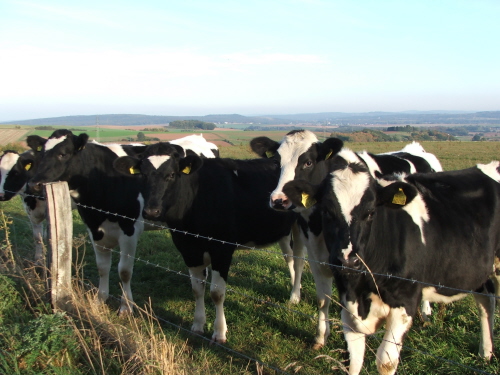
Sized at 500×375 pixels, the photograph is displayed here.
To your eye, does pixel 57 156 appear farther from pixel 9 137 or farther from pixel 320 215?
pixel 9 137

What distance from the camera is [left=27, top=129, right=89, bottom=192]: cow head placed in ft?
19.9

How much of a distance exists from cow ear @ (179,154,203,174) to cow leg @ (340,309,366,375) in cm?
256

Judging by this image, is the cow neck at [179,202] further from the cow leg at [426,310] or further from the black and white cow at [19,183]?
the black and white cow at [19,183]

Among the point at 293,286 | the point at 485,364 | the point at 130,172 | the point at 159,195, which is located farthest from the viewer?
the point at 293,286

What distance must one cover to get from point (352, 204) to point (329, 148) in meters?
→ 1.99

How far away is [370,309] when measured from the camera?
3758 millimetres

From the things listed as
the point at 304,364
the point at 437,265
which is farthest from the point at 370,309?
the point at 304,364

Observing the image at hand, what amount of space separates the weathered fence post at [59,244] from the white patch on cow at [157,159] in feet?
3.80

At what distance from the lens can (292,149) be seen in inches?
215

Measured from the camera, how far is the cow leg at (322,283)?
16.6 feet

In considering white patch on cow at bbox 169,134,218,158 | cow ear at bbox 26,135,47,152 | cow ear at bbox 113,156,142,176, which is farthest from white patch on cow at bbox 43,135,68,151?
white patch on cow at bbox 169,134,218,158

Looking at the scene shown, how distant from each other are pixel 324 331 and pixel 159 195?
245cm

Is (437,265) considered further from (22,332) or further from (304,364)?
(22,332)

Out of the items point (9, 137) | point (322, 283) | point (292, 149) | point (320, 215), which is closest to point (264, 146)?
point (292, 149)
